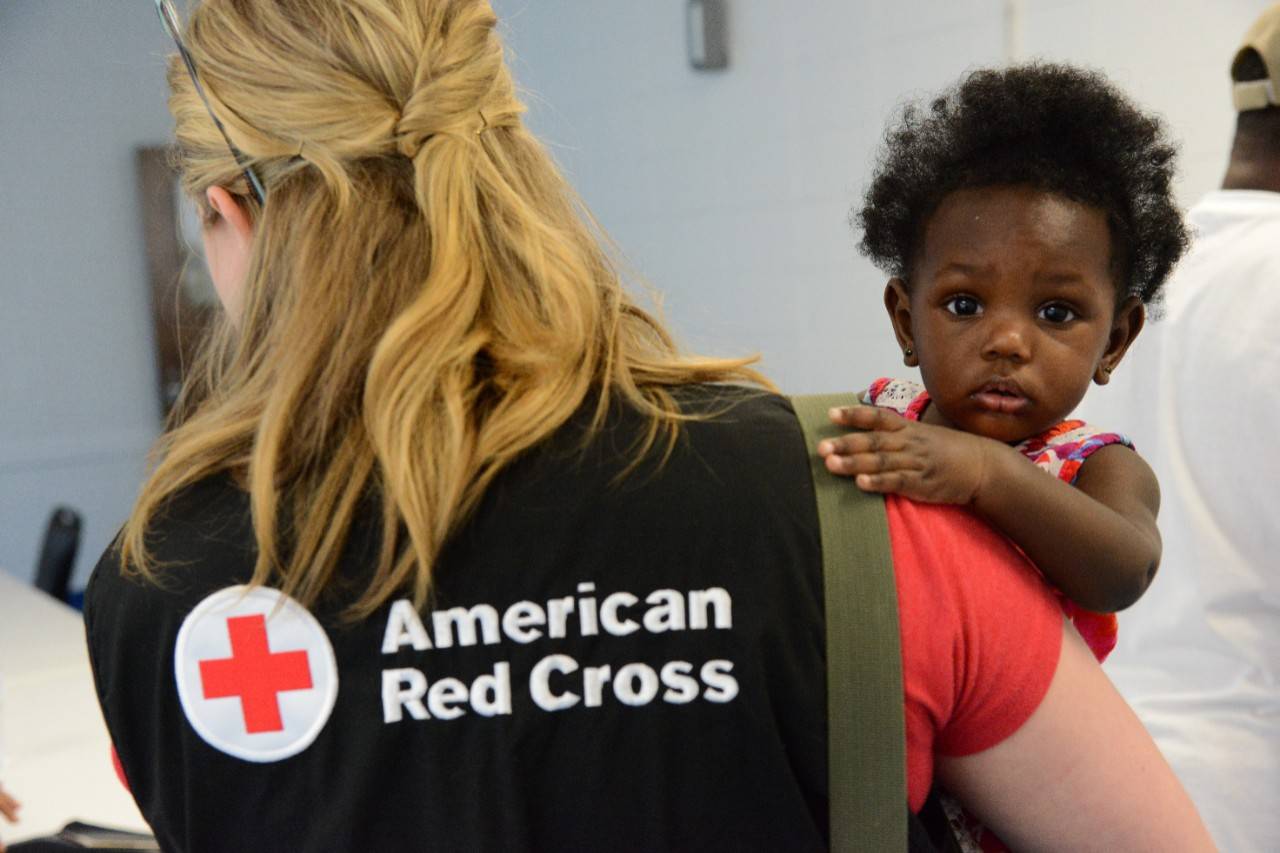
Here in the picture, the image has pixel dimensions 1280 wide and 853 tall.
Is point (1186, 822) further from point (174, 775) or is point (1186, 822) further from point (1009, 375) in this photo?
point (174, 775)

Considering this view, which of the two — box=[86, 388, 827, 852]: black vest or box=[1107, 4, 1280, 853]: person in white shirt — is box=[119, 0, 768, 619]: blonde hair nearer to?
box=[86, 388, 827, 852]: black vest

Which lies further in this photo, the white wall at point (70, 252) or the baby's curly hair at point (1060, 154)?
the white wall at point (70, 252)

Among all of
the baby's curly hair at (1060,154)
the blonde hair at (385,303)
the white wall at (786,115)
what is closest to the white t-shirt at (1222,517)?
the baby's curly hair at (1060,154)

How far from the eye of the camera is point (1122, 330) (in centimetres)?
121

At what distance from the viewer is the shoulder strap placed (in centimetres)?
75

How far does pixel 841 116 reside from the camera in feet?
11.1

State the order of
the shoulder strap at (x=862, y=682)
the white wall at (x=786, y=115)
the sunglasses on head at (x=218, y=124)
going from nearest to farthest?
the shoulder strap at (x=862, y=682) → the sunglasses on head at (x=218, y=124) → the white wall at (x=786, y=115)

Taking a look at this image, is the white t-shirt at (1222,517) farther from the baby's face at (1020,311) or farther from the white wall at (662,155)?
the baby's face at (1020,311)

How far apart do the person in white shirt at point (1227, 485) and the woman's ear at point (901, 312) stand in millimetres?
661

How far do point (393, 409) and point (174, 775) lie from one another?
0.97 ft

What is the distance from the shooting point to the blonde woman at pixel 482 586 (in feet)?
2.48

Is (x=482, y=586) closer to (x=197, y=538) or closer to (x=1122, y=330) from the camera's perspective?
(x=197, y=538)

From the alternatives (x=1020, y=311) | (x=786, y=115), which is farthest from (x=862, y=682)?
(x=786, y=115)

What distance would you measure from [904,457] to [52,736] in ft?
5.70
